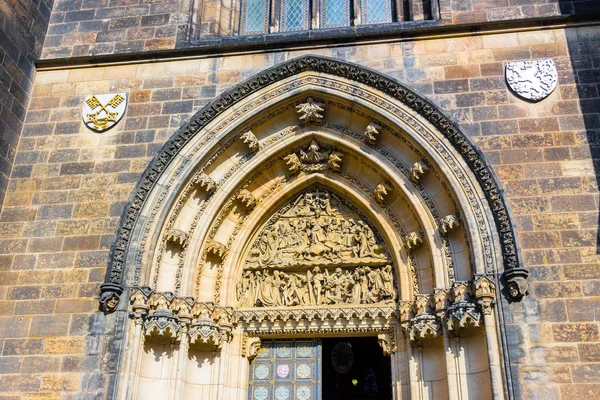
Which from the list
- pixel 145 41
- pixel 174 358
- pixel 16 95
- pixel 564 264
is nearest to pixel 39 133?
pixel 16 95

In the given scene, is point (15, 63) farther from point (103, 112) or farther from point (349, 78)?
point (349, 78)

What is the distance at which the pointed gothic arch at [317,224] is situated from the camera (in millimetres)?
8961

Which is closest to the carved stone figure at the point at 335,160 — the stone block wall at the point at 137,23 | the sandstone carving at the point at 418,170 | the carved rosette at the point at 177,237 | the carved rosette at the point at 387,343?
the sandstone carving at the point at 418,170

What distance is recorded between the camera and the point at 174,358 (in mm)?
9266

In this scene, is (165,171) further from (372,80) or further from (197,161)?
(372,80)

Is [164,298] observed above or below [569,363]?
above

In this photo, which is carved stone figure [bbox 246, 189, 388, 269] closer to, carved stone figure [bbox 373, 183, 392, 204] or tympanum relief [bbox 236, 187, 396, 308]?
tympanum relief [bbox 236, 187, 396, 308]

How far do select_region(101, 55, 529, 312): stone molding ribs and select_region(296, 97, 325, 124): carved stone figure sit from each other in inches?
20.4

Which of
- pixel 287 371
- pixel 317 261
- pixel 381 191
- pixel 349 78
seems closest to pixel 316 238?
pixel 317 261

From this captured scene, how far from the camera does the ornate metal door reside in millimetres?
9953

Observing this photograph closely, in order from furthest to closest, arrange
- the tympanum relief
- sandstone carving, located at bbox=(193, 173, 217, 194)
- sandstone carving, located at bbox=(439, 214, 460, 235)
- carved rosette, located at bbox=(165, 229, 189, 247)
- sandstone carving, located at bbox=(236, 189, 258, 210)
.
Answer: sandstone carving, located at bbox=(236, 189, 258, 210) < the tympanum relief < sandstone carving, located at bbox=(193, 173, 217, 194) < carved rosette, located at bbox=(165, 229, 189, 247) < sandstone carving, located at bbox=(439, 214, 460, 235)

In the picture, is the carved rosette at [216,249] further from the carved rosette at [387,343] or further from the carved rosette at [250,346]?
the carved rosette at [387,343]

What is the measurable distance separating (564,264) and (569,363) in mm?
1303

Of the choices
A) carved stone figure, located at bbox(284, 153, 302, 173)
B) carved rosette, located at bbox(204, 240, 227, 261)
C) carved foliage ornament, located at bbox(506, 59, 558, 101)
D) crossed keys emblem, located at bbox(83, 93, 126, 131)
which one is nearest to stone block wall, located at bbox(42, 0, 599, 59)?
crossed keys emblem, located at bbox(83, 93, 126, 131)
